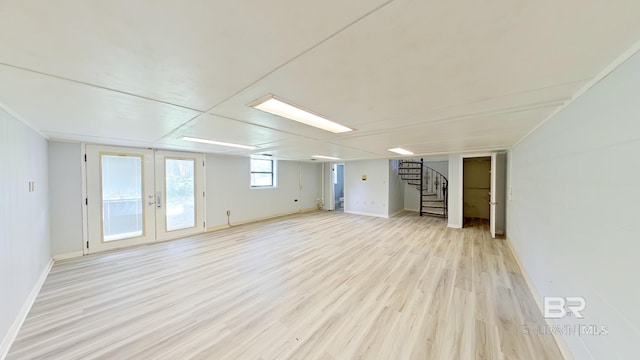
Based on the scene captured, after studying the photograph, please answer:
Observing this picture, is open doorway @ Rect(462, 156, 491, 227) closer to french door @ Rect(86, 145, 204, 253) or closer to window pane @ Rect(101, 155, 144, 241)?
french door @ Rect(86, 145, 204, 253)

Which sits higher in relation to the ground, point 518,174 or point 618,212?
point 518,174

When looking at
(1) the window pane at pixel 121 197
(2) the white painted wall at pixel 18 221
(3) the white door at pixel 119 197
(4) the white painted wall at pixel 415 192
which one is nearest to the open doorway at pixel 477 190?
(4) the white painted wall at pixel 415 192

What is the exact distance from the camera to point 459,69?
1195 millimetres

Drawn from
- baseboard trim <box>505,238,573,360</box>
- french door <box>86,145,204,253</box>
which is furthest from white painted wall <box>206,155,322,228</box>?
baseboard trim <box>505,238,573,360</box>

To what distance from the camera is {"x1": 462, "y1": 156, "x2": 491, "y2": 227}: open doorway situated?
287 inches

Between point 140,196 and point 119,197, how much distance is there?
1.11 ft

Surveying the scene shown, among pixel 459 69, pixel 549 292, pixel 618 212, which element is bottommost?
pixel 549 292

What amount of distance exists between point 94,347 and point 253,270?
1.78 m

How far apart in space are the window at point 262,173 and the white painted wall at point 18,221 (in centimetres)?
443

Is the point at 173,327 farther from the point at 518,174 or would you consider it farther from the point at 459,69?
the point at 518,174

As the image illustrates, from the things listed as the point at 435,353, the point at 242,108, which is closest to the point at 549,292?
the point at 435,353

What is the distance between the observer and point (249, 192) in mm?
6934

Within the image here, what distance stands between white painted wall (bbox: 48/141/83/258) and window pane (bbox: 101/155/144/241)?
1.13 ft

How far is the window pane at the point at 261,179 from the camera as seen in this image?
23.6 feet
